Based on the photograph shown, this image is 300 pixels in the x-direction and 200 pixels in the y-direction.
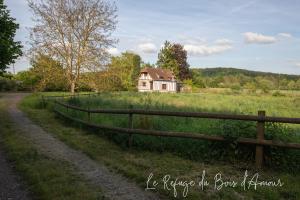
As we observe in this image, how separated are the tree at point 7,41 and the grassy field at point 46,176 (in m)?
9.36

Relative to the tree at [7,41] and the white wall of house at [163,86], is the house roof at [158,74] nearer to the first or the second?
the white wall of house at [163,86]

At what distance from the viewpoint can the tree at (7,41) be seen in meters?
17.3

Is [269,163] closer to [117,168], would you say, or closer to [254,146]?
[254,146]

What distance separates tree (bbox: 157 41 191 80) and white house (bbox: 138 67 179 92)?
33.4 feet

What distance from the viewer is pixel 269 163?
22.5 ft

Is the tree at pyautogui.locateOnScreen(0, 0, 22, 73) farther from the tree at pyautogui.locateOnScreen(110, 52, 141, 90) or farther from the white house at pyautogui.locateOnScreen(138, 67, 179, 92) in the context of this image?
the white house at pyautogui.locateOnScreen(138, 67, 179, 92)

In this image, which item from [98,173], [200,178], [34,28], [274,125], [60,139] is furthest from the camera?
[34,28]

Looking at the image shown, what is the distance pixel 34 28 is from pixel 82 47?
4418mm

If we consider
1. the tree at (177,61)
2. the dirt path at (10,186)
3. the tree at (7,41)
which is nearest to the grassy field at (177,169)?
the dirt path at (10,186)

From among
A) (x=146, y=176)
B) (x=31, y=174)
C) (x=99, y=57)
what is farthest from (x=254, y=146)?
(x=99, y=57)

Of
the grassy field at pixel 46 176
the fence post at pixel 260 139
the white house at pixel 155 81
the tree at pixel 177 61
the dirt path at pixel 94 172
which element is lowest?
the dirt path at pixel 94 172

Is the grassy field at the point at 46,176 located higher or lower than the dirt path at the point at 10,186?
higher

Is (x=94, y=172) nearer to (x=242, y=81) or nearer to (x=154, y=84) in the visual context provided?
(x=154, y=84)

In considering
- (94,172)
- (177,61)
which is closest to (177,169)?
(94,172)
